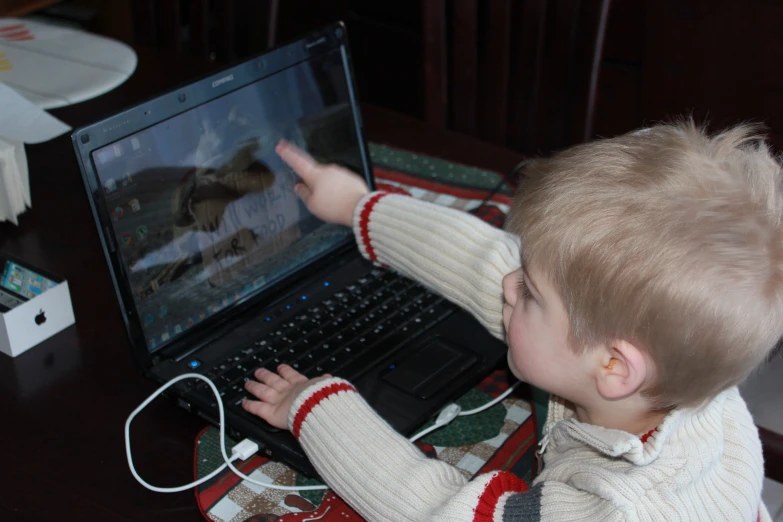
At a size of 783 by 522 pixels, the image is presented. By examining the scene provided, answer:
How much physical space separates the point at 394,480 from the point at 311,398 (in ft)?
0.38

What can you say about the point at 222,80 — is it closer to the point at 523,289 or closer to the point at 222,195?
the point at 222,195

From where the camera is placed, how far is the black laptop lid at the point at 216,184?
882 mm

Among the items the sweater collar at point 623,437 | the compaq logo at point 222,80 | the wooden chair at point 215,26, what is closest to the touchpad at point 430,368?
the sweater collar at point 623,437

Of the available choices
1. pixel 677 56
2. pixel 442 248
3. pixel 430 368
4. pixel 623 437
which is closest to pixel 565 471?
pixel 623 437

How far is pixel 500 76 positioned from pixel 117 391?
0.84 meters

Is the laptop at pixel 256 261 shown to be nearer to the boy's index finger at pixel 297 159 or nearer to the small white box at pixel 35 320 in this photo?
the boy's index finger at pixel 297 159

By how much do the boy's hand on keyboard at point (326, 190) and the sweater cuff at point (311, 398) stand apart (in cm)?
26

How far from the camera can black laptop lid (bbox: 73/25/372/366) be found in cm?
88

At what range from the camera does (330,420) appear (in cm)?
83

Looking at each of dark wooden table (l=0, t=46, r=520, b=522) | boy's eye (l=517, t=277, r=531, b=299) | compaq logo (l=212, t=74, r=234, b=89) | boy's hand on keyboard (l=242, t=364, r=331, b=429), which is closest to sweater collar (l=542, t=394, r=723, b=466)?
boy's eye (l=517, t=277, r=531, b=299)

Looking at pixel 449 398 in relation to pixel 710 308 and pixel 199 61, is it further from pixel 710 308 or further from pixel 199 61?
pixel 199 61

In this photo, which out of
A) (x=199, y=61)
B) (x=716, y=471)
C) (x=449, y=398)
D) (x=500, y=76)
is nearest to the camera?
(x=716, y=471)

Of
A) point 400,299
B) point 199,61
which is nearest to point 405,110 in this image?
point 199,61

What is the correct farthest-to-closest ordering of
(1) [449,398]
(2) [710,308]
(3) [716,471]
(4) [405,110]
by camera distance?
(4) [405,110]
(1) [449,398]
(3) [716,471]
(2) [710,308]
